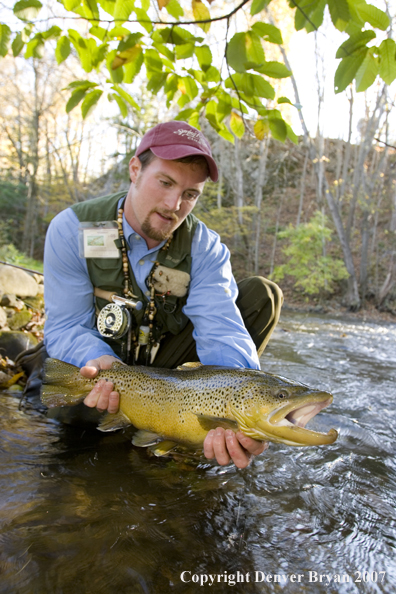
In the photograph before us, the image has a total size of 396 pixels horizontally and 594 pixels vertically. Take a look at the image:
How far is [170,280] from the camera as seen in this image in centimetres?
329

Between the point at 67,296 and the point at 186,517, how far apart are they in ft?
6.08

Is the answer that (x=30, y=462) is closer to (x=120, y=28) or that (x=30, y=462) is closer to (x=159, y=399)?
(x=159, y=399)

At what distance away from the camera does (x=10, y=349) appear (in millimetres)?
4910

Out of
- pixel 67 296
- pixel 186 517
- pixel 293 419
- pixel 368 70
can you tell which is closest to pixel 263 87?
pixel 368 70

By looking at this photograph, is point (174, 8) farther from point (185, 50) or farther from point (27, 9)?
point (27, 9)

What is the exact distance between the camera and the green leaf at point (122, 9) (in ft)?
7.04

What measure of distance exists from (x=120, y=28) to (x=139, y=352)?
2.41m

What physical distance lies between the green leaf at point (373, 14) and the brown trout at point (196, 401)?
5.53 ft

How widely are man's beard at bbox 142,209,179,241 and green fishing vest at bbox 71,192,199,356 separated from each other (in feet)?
0.64

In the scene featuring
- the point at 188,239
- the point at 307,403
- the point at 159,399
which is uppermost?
the point at 188,239

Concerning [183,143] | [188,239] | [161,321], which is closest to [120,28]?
[183,143]

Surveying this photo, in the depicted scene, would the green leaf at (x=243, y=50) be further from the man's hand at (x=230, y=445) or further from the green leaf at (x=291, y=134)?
the man's hand at (x=230, y=445)

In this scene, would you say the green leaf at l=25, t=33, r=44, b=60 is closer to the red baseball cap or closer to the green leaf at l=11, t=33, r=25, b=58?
the green leaf at l=11, t=33, r=25, b=58

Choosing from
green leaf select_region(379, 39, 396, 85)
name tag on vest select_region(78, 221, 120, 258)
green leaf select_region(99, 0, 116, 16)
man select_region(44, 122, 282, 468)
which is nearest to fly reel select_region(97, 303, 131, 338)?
man select_region(44, 122, 282, 468)
